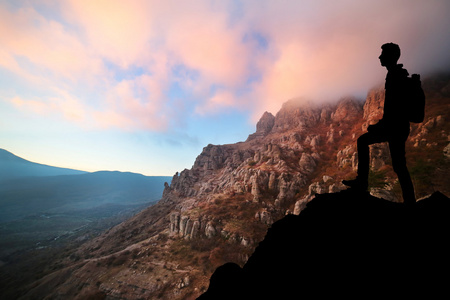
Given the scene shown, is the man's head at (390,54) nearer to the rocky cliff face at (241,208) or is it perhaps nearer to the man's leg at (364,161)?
the man's leg at (364,161)

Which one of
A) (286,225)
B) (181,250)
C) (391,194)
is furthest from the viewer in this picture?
(181,250)

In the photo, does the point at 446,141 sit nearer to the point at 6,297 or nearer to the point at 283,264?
the point at 283,264

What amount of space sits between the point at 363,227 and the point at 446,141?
68.1m

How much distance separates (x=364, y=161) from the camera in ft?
19.3

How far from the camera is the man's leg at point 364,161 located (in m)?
5.62

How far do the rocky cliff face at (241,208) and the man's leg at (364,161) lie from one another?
40.9 m

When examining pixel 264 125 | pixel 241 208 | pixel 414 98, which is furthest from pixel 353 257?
pixel 264 125

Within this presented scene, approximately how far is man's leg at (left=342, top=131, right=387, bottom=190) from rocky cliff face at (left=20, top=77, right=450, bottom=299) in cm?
4088

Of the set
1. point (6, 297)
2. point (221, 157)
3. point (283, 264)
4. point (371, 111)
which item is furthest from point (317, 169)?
point (6, 297)

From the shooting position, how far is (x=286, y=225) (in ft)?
16.3

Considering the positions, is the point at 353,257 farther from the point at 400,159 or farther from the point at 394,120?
the point at 394,120

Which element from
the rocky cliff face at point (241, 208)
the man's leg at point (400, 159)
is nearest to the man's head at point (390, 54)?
the man's leg at point (400, 159)

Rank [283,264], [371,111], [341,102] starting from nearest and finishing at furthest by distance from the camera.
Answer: [283,264] → [371,111] → [341,102]

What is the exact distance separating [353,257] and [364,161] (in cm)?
403
